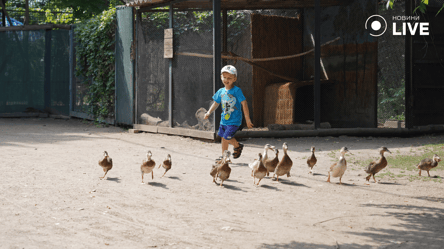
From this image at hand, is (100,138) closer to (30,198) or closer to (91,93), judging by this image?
(91,93)

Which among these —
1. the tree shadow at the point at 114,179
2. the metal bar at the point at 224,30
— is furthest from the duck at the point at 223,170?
the metal bar at the point at 224,30

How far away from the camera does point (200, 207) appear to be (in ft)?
17.5

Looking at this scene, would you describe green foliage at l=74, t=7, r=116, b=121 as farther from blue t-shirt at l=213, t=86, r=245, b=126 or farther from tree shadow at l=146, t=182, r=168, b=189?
Result: tree shadow at l=146, t=182, r=168, b=189

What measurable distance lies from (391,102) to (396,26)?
311 centimetres

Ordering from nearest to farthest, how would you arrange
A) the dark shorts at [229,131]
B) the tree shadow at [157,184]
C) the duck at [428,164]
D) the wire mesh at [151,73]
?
1. the tree shadow at [157,184]
2. the duck at [428,164]
3. the dark shorts at [229,131]
4. the wire mesh at [151,73]

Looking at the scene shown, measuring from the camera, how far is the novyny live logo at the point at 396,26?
11.9 m

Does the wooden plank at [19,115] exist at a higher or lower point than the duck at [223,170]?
higher

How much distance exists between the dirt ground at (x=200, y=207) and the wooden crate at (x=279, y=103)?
11.4 feet

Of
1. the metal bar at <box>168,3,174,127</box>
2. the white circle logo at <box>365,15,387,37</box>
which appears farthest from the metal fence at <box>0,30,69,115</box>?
the white circle logo at <box>365,15,387,37</box>

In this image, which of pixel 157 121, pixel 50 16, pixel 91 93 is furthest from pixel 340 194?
pixel 50 16

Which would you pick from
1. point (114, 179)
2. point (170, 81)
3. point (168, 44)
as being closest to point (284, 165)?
point (114, 179)

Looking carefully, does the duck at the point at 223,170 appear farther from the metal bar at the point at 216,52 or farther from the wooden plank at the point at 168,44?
the wooden plank at the point at 168,44

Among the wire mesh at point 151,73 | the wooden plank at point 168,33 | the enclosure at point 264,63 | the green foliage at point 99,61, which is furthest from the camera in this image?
the green foliage at point 99,61

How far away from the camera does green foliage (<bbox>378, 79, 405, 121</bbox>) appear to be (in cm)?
1545
